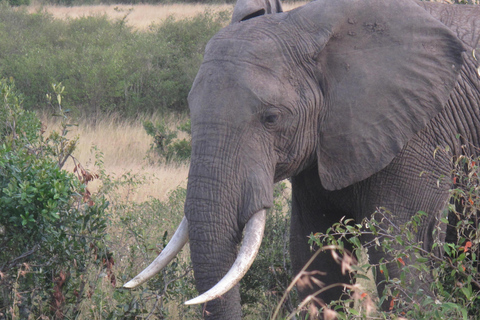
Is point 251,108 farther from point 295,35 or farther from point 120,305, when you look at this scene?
point 120,305

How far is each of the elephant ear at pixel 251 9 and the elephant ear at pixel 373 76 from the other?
10.9 inches

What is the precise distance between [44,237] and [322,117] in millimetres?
1592

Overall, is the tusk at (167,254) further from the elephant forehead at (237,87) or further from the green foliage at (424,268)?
the green foliage at (424,268)

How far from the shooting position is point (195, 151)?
3248 mm

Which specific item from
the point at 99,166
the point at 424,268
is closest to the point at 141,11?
the point at 99,166

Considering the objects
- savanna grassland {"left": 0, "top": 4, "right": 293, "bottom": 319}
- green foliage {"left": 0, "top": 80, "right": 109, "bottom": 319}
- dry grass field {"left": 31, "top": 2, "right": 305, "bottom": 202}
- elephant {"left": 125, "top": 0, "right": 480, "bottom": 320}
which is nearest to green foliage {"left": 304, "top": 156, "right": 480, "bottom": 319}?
elephant {"left": 125, "top": 0, "right": 480, "bottom": 320}

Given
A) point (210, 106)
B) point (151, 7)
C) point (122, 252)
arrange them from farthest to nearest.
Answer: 1. point (151, 7)
2. point (122, 252)
3. point (210, 106)

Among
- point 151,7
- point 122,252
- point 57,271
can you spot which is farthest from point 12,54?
point 151,7

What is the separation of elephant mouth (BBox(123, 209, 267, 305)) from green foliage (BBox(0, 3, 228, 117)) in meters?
8.52

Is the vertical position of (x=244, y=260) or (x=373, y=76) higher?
(x=373, y=76)

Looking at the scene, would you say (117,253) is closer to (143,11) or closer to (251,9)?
(251,9)

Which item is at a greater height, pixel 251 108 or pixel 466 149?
pixel 251 108

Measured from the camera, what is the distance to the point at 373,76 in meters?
3.46

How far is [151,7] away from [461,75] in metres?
23.8
